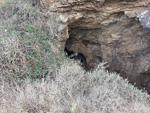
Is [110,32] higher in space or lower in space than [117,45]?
higher

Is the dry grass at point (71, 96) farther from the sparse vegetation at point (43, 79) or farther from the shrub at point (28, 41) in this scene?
the shrub at point (28, 41)

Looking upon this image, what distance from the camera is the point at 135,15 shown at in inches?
131

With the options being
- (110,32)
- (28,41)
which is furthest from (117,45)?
(28,41)

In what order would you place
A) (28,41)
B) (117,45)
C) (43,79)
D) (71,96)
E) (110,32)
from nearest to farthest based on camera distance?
(71,96), (43,79), (28,41), (110,32), (117,45)

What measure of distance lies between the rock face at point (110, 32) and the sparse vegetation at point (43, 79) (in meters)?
0.43

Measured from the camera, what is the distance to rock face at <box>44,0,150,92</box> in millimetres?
3338

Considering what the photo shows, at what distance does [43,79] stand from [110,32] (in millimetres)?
1982

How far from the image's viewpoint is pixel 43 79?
257 centimetres

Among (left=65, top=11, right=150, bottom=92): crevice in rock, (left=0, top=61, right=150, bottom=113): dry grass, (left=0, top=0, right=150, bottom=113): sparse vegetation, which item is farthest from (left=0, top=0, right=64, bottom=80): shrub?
(left=65, top=11, right=150, bottom=92): crevice in rock

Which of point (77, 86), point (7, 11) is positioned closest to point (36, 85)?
point (77, 86)

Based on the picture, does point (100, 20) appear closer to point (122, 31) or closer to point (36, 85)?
point (122, 31)

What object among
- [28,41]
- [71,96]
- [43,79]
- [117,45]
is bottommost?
[71,96]

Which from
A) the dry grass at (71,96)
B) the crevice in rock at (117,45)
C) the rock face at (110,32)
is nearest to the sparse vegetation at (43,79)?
the dry grass at (71,96)

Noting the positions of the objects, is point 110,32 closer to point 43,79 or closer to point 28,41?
point 28,41
